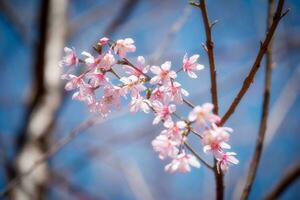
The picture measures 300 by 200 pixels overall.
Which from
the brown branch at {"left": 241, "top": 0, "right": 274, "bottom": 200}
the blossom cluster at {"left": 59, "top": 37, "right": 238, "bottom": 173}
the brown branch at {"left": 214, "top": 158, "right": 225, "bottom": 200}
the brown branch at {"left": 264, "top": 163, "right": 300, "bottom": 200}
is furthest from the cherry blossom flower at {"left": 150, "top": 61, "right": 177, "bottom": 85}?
the brown branch at {"left": 264, "top": 163, "right": 300, "bottom": 200}

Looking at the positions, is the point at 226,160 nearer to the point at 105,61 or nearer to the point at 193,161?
the point at 193,161

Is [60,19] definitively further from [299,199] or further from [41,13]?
[299,199]

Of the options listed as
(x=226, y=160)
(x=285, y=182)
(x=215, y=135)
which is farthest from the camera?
(x=285, y=182)

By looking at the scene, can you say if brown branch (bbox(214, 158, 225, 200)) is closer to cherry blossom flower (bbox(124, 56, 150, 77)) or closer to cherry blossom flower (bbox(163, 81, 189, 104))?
cherry blossom flower (bbox(163, 81, 189, 104))

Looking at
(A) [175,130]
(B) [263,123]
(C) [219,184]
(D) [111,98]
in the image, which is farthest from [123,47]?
(B) [263,123]

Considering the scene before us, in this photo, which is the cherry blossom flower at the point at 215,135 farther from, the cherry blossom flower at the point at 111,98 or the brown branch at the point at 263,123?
the brown branch at the point at 263,123

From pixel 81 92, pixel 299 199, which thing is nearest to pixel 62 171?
pixel 81 92

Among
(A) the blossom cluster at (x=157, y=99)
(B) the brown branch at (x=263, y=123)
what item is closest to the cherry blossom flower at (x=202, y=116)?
(A) the blossom cluster at (x=157, y=99)

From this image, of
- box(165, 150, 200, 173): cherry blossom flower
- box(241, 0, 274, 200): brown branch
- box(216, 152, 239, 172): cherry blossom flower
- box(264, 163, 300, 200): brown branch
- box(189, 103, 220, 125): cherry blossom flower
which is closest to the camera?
box(189, 103, 220, 125): cherry blossom flower
